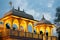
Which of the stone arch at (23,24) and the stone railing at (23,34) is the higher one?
the stone arch at (23,24)

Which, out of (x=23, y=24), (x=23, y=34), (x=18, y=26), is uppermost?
(x=23, y=24)

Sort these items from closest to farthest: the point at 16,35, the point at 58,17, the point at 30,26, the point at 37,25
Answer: the point at 16,35
the point at 30,26
the point at 37,25
the point at 58,17

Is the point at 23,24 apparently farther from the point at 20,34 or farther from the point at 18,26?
the point at 20,34

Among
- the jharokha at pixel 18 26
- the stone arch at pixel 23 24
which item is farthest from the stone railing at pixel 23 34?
the stone arch at pixel 23 24

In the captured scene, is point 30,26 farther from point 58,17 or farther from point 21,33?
point 58,17

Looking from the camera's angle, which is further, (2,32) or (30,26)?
(30,26)

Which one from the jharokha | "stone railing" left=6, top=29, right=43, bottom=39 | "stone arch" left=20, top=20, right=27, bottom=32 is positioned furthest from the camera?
"stone arch" left=20, top=20, right=27, bottom=32

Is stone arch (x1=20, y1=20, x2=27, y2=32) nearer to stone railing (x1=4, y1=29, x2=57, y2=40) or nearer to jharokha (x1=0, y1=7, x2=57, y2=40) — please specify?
jharokha (x1=0, y1=7, x2=57, y2=40)

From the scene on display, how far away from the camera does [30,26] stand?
2706 centimetres

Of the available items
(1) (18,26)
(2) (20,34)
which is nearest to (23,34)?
(2) (20,34)

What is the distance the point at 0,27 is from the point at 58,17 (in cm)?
1499

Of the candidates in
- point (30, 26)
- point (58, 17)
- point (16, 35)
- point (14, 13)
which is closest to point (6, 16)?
point (14, 13)

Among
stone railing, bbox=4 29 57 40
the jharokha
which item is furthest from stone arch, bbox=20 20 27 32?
stone railing, bbox=4 29 57 40

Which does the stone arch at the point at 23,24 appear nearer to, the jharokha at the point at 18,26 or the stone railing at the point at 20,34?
the jharokha at the point at 18,26
